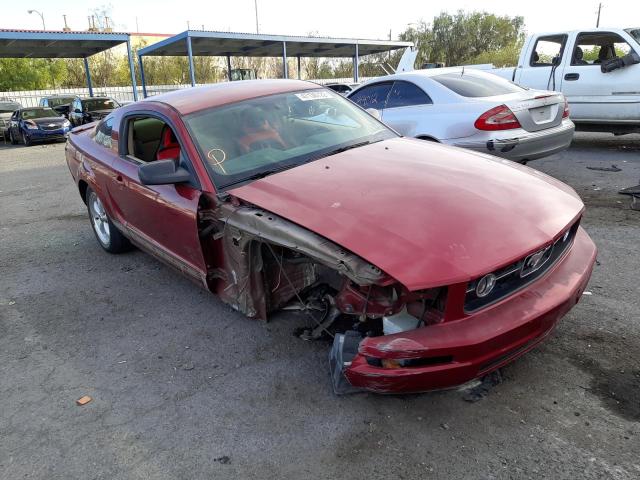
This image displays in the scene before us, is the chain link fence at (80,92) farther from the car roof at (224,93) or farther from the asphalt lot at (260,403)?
the asphalt lot at (260,403)

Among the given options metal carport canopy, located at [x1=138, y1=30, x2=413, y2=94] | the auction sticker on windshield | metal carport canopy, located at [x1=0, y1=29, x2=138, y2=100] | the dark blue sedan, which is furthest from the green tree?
the auction sticker on windshield

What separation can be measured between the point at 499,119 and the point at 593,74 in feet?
12.4

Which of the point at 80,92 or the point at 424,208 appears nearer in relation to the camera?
the point at 424,208

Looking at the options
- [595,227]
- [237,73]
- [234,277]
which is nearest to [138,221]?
[234,277]

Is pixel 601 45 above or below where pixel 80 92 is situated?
above

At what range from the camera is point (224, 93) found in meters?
4.01

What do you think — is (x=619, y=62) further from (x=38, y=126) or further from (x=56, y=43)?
(x=56, y=43)

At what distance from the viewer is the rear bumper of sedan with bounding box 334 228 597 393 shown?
2240mm

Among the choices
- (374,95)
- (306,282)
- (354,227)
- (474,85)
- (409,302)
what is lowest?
(306,282)

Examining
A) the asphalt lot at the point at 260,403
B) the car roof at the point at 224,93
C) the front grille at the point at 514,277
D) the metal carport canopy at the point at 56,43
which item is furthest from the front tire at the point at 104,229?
the metal carport canopy at the point at 56,43

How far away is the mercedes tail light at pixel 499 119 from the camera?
5871 mm

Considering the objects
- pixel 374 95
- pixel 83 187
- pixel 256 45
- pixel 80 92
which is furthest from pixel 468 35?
pixel 83 187

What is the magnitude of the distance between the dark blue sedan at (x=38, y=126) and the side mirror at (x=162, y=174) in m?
15.9

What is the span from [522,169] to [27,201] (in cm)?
778
